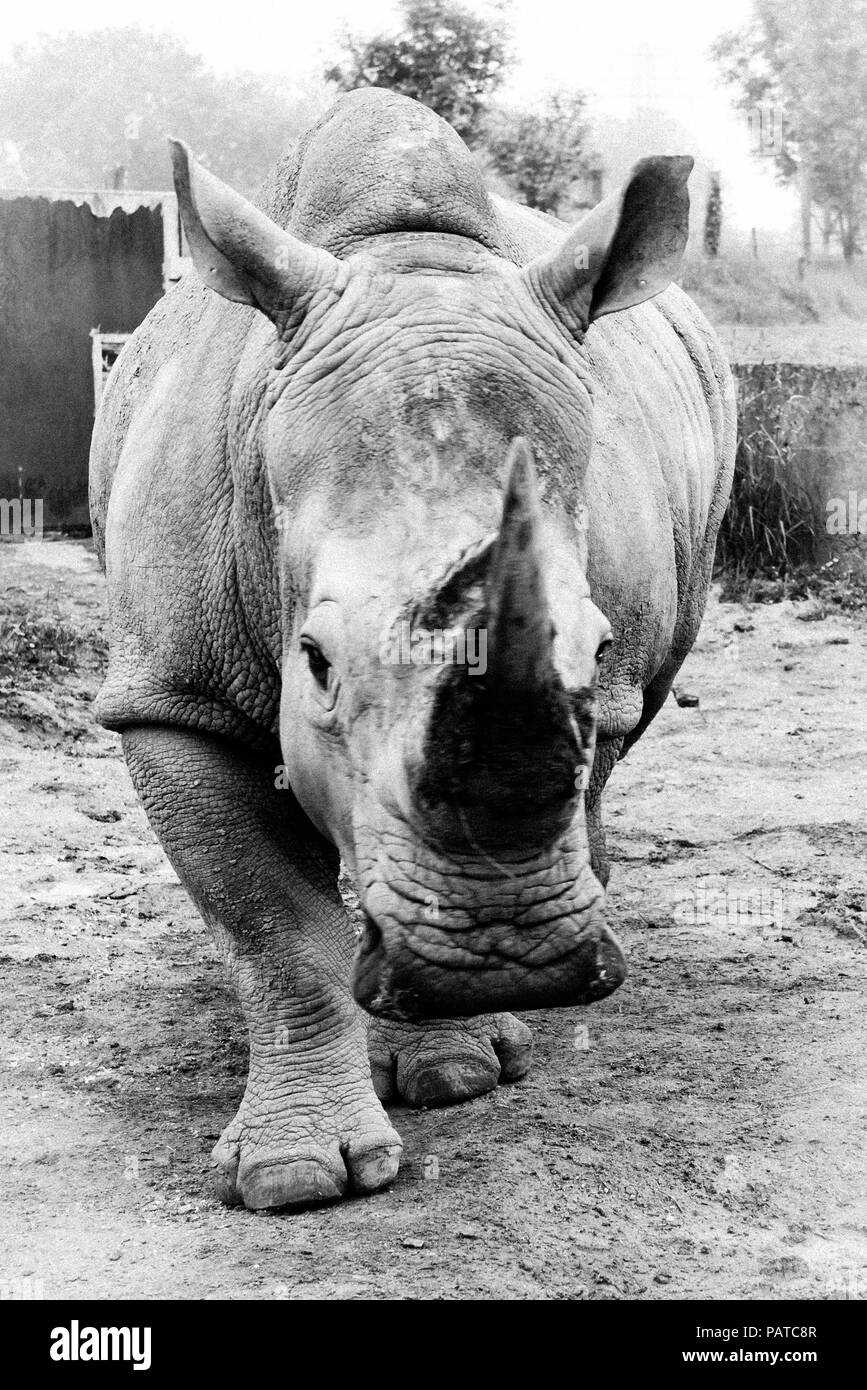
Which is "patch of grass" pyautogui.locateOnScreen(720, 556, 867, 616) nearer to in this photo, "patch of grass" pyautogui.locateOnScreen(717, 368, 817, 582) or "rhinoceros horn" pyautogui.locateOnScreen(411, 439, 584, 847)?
"patch of grass" pyautogui.locateOnScreen(717, 368, 817, 582)

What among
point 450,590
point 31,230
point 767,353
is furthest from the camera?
point 767,353

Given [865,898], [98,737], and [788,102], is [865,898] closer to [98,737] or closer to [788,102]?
[98,737]

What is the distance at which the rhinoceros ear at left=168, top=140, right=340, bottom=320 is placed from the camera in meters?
3.55

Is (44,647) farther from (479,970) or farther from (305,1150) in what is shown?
(479,970)

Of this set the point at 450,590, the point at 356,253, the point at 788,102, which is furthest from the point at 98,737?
the point at 788,102

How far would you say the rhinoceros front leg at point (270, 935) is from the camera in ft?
14.1

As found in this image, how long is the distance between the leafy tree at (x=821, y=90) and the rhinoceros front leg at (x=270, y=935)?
33.1 m

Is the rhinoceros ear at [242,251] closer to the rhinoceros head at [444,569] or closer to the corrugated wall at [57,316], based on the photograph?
the rhinoceros head at [444,569]

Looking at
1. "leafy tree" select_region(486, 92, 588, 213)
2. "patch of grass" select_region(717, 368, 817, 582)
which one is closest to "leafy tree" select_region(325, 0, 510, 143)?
"leafy tree" select_region(486, 92, 588, 213)

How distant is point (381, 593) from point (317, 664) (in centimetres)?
29

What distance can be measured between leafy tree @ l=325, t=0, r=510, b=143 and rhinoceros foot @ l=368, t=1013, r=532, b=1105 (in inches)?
687

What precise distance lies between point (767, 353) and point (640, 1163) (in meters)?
19.6

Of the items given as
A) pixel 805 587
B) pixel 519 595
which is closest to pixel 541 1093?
pixel 519 595

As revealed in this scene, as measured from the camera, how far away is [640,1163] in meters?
4.34
